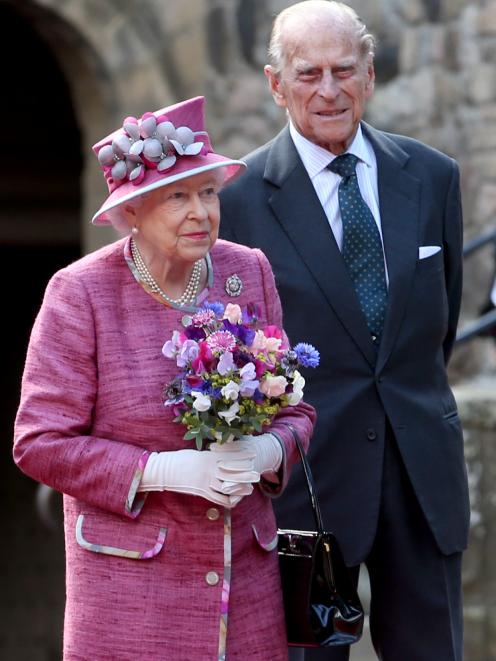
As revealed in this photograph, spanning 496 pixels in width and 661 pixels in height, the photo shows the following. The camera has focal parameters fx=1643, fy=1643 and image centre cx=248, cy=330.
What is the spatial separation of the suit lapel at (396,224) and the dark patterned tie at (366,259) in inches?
Answer: 1.1

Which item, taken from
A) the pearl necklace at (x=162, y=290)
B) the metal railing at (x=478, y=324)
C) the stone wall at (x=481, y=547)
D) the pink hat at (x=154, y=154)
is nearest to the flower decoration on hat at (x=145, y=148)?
the pink hat at (x=154, y=154)

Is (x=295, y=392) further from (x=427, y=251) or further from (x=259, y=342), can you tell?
(x=427, y=251)

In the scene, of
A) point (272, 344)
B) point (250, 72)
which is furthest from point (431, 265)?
point (250, 72)

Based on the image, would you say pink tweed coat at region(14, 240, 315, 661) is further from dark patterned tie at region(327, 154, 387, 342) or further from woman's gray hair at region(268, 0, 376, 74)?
woman's gray hair at region(268, 0, 376, 74)

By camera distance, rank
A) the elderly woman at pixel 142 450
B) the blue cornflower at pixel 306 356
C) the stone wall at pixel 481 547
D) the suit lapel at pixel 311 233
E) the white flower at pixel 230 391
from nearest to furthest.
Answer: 1. the white flower at pixel 230 391
2. the elderly woman at pixel 142 450
3. the blue cornflower at pixel 306 356
4. the suit lapel at pixel 311 233
5. the stone wall at pixel 481 547

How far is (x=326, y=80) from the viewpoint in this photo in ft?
12.2

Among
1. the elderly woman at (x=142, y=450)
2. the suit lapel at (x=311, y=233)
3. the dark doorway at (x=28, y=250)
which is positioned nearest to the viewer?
the elderly woman at (x=142, y=450)

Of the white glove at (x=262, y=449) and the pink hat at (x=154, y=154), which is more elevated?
the pink hat at (x=154, y=154)

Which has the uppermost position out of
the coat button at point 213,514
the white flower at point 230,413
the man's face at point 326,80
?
the man's face at point 326,80

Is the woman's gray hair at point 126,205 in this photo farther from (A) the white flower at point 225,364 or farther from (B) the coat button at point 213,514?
(B) the coat button at point 213,514

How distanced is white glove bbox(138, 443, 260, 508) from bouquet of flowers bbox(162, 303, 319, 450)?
4 centimetres

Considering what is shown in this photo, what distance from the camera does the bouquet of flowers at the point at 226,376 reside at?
2.91m

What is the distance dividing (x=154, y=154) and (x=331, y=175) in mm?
858

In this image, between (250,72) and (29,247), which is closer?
(250,72)
